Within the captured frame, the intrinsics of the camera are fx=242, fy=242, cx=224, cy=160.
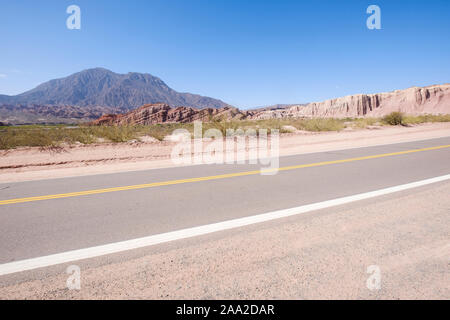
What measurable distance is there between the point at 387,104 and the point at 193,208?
123790 millimetres

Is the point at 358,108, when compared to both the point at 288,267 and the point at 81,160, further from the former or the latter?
the point at 288,267

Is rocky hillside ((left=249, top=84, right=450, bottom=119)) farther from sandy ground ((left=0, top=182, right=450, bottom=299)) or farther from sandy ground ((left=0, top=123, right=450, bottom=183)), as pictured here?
sandy ground ((left=0, top=182, right=450, bottom=299))

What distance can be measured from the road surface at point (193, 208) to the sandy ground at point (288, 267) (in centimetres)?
2

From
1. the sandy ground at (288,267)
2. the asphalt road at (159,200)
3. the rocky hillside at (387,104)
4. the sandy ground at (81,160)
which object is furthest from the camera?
the rocky hillside at (387,104)

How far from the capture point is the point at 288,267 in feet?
7.48

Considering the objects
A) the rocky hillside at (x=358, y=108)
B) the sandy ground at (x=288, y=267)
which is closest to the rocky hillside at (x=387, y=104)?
the rocky hillside at (x=358, y=108)

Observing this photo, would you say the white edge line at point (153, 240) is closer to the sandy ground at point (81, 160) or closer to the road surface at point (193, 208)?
the road surface at point (193, 208)

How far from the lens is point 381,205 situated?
374 cm

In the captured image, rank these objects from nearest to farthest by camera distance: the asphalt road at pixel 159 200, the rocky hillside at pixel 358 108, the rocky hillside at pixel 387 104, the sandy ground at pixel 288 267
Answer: the sandy ground at pixel 288 267, the asphalt road at pixel 159 200, the rocky hillside at pixel 387 104, the rocky hillside at pixel 358 108

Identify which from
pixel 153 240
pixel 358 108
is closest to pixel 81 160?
pixel 153 240

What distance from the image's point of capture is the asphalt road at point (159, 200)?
3010mm

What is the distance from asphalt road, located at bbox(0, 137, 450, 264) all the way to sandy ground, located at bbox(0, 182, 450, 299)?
63 centimetres

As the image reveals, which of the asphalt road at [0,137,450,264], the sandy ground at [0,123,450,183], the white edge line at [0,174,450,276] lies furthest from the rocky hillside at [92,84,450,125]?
the white edge line at [0,174,450,276]

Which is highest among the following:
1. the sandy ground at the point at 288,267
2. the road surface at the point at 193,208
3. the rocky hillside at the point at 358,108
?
the rocky hillside at the point at 358,108
